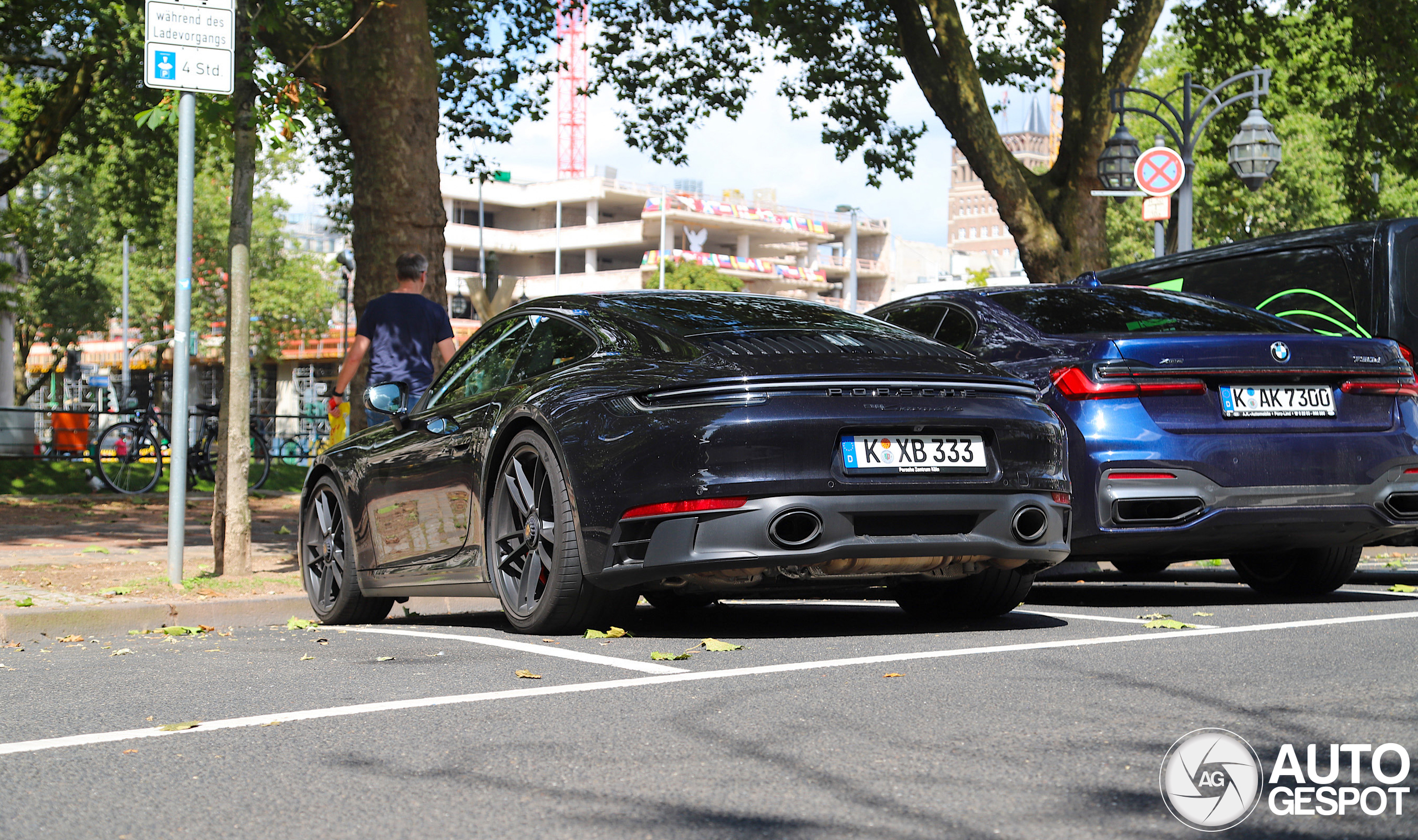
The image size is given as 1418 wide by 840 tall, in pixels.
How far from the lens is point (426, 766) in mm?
3602

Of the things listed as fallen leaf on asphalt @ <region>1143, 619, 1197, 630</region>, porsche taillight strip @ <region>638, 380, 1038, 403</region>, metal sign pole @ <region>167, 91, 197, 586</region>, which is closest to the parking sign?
metal sign pole @ <region>167, 91, 197, 586</region>

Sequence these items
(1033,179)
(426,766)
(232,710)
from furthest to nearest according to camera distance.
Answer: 1. (1033,179)
2. (232,710)
3. (426,766)

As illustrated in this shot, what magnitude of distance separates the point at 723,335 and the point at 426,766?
261cm

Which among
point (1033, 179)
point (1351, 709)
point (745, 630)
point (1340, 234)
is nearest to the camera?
point (1351, 709)

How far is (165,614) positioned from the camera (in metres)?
7.33

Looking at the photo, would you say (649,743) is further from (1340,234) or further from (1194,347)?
(1340,234)

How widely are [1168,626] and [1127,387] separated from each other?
1.09 m

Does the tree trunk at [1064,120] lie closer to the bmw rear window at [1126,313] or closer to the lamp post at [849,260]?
the bmw rear window at [1126,313]

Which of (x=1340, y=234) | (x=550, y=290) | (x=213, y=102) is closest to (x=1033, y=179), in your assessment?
(x=1340, y=234)

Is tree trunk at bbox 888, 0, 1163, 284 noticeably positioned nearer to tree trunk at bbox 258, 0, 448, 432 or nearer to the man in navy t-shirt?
tree trunk at bbox 258, 0, 448, 432

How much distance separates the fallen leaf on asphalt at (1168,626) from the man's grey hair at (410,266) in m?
5.11

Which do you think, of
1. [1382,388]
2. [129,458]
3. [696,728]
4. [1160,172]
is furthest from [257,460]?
[696,728]

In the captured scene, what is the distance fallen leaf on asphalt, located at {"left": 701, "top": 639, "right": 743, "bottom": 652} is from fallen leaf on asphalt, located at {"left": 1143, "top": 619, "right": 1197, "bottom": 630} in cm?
163

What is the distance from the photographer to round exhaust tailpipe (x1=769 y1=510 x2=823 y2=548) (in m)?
5.32
